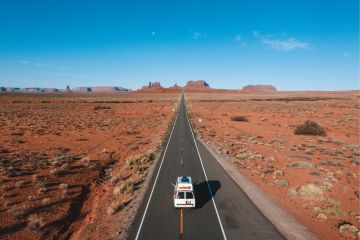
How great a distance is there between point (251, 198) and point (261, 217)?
2.69 meters

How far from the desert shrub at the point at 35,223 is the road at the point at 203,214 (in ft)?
18.0

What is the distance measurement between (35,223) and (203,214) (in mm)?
10081

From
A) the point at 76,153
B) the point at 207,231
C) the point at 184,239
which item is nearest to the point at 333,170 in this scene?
the point at 207,231

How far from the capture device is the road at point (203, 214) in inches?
570

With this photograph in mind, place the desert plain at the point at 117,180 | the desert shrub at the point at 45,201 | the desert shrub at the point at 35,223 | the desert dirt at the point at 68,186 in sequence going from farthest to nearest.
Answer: the desert shrub at the point at 45,201
the desert plain at the point at 117,180
the desert dirt at the point at 68,186
the desert shrub at the point at 35,223

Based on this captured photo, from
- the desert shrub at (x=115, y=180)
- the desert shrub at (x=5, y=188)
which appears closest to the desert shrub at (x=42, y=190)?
the desert shrub at (x=5, y=188)

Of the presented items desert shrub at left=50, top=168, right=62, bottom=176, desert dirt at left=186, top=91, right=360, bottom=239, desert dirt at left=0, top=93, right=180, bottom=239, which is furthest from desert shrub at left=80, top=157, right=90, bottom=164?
desert dirt at left=186, top=91, right=360, bottom=239

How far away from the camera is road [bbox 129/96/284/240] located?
14.5m

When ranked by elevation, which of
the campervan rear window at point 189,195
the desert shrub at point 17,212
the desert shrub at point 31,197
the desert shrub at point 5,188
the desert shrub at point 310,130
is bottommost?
the desert shrub at point 17,212

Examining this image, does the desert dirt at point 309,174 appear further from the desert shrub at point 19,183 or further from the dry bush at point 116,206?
the desert shrub at point 19,183

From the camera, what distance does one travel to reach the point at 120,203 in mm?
17781

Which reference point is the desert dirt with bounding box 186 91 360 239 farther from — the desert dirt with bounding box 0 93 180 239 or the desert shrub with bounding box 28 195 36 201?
the desert shrub with bounding box 28 195 36 201

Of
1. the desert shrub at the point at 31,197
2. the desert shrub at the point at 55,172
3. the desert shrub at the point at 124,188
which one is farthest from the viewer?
the desert shrub at the point at 55,172

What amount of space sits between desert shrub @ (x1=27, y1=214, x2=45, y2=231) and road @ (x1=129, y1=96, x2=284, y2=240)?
18.0 feet
